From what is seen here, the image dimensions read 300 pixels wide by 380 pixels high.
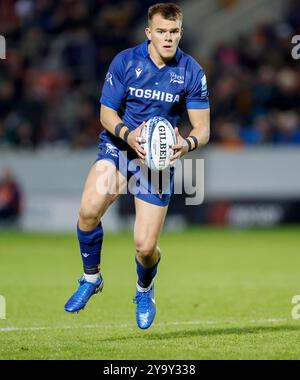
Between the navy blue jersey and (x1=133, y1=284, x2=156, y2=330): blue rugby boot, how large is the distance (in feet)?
4.72

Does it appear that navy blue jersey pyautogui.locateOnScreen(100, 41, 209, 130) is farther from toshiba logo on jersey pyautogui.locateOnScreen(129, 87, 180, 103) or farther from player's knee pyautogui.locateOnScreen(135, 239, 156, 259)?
player's knee pyautogui.locateOnScreen(135, 239, 156, 259)

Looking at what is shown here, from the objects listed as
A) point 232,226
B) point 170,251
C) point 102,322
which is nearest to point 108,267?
point 170,251

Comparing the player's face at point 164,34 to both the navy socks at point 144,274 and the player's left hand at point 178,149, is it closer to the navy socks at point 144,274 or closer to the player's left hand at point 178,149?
the player's left hand at point 178,149

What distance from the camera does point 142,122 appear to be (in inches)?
326

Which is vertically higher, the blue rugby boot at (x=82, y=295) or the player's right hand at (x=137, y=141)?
the player's right hand at (x=137, y=141)

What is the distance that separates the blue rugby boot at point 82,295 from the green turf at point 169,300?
0.78ft

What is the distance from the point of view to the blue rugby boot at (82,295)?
26.7 ft

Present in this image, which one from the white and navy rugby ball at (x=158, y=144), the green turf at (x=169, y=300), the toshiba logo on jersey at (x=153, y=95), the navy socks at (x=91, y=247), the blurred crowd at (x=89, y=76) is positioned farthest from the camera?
the blurred crowd at (x=89, y=76)

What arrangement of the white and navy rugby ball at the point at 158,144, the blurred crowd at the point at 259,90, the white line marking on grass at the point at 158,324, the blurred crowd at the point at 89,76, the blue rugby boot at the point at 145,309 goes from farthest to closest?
the blurred crowd at the point at 89,76 < the blurred crowd at the point at 259,90 < the white line marking on grass at the point at 158,324 < the blue rugby boot at the point at 145,309 < the white and navy rugby ball at the point at 158,144

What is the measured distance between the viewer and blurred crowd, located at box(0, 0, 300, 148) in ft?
69.6

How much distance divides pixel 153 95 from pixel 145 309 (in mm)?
1780

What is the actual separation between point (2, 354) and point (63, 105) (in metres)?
15.1

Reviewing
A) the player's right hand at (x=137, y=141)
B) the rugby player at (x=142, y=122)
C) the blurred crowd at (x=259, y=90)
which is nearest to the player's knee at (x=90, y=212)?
the rugby player at (x=142, y=122)
